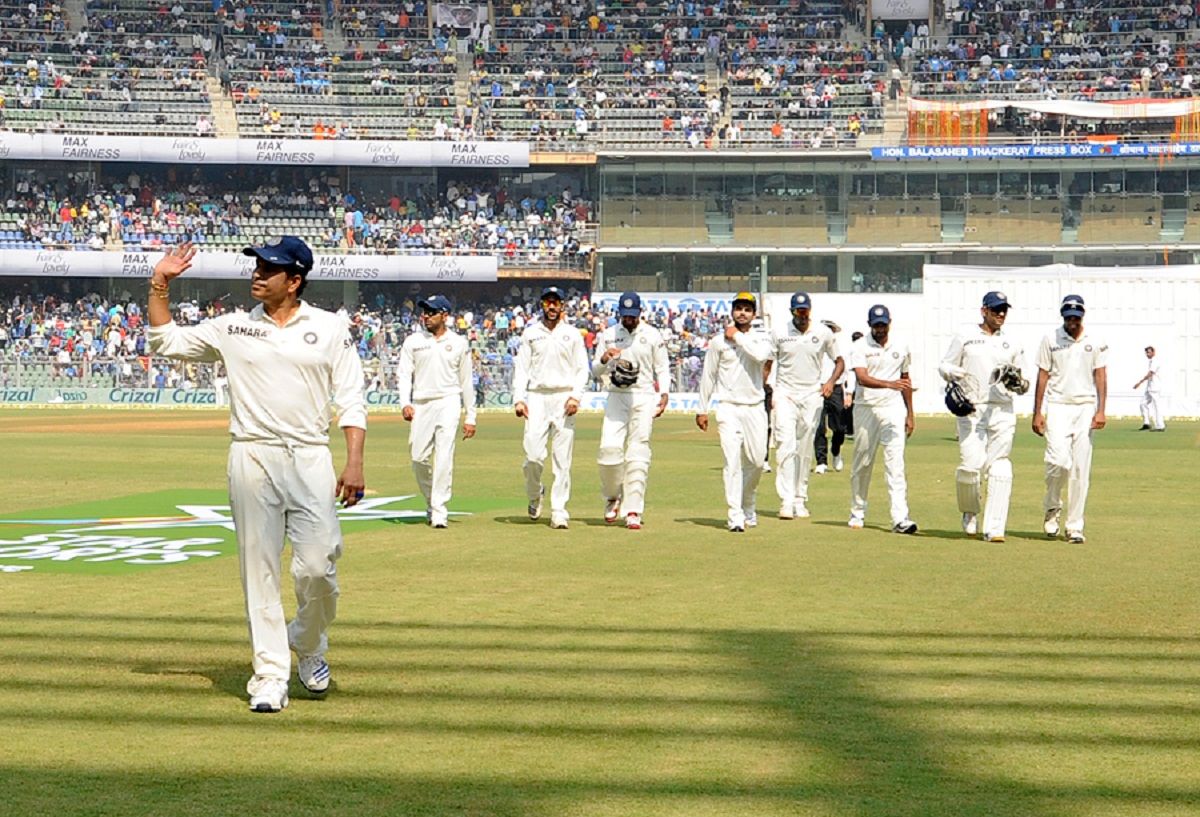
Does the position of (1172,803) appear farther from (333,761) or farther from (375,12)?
(375,12)

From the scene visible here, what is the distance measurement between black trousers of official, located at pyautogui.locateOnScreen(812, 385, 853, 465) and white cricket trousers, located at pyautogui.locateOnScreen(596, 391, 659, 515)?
8493mm

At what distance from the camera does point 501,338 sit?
55.6 m

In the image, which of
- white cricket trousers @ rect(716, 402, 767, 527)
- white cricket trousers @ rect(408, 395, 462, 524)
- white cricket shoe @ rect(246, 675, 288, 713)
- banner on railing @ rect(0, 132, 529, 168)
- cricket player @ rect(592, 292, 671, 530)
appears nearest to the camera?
white cricket shoe @ rect(246, 675, 288, 713)

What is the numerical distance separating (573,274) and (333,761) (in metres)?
53.1

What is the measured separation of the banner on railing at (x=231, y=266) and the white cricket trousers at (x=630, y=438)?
4319 centimetres

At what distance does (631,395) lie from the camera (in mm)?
15891

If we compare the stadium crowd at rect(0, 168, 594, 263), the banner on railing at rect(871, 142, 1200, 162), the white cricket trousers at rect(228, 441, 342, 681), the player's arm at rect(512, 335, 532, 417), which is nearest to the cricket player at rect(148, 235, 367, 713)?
the white cricket trousers at rect(228, 441, 342, 681)

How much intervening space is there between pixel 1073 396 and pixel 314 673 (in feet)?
29.6

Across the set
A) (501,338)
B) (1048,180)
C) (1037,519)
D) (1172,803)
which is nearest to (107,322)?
(501,338)

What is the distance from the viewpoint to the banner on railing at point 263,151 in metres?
58.4

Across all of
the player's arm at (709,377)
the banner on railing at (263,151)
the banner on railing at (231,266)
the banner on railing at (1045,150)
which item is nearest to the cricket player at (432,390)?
the player's arm at (709,377)

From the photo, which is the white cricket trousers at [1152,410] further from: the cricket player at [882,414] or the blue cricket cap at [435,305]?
the blue cricket cap at [435,305]

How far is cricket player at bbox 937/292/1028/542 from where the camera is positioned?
15.0 m

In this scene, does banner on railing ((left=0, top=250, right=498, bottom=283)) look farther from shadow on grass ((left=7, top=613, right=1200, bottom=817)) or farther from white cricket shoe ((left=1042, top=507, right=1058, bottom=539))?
shadow on grass ((left=7, top=613, right=1200, bottom=817))
